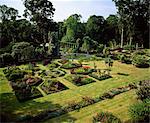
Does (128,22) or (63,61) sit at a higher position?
(128,22)

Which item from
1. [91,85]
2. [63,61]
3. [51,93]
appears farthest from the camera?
[63,61]

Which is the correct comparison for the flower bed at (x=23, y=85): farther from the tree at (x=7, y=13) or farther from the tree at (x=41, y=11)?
the tree at (x=7, y=13)

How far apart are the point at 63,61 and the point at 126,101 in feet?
68.7

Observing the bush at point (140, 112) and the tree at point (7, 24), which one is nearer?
the bush at point (140, 112)

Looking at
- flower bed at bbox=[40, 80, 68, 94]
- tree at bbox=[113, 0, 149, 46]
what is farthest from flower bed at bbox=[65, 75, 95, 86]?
tree at bbox=[113, 0, 149, 46]

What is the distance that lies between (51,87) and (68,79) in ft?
14.0

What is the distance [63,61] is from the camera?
42.7m


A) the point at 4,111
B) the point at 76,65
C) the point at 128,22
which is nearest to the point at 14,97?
the point at 4,111

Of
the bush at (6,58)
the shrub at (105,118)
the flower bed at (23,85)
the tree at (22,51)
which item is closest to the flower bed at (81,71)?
the flower bed at (23,85)

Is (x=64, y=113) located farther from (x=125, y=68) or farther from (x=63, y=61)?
(x=63, y=61)

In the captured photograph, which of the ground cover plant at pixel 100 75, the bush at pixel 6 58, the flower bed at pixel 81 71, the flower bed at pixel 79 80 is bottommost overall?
the flower bed at pixel 79 80

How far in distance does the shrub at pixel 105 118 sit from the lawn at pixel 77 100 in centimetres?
86

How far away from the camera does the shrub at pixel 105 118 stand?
1847cm

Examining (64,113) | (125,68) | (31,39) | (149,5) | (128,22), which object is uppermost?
(149,5)
